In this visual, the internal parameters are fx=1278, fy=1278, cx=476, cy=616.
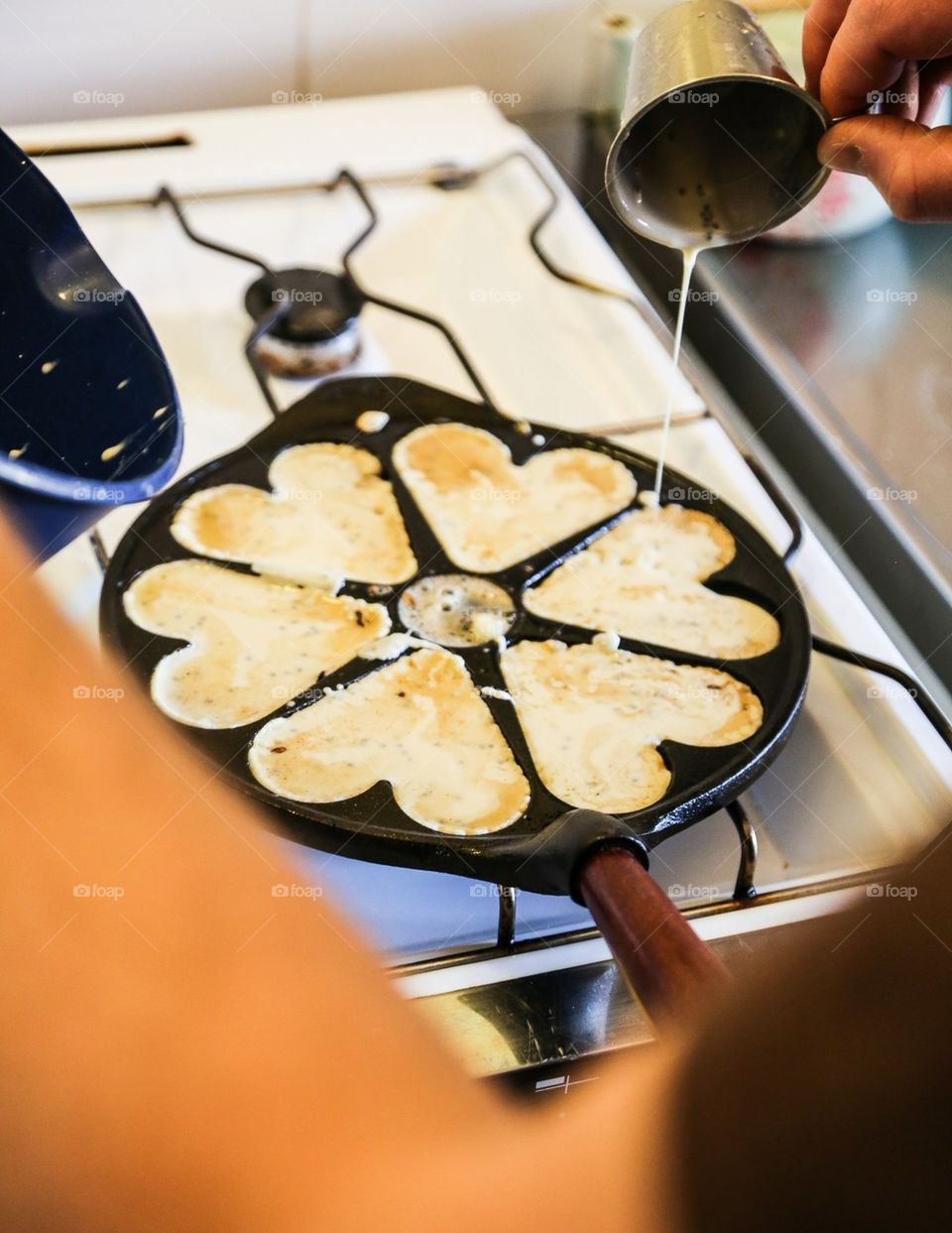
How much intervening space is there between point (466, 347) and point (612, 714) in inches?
19.8

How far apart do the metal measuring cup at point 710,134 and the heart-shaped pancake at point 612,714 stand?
11.8 inches

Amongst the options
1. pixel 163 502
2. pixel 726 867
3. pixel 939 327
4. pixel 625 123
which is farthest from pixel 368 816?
pixel 939 327

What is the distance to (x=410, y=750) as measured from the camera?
85cm

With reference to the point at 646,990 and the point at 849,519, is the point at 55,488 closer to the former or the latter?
the point at 646,990

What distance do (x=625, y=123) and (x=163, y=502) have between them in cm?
45

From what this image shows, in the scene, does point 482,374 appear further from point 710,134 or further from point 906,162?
point 906,162

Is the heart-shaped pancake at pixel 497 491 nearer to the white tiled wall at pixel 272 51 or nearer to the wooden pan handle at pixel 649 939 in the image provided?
the wooden pan handle at pixel 649 939

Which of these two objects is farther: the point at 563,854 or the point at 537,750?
the point at 537,750

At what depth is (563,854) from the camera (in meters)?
0.66

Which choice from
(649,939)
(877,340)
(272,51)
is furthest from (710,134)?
(272,51)

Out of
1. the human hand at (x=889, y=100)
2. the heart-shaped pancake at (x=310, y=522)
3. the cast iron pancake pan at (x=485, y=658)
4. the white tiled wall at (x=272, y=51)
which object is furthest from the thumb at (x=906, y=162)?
the white tiled wall at (x=272, y=51)

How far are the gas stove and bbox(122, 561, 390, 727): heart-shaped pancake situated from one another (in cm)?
7

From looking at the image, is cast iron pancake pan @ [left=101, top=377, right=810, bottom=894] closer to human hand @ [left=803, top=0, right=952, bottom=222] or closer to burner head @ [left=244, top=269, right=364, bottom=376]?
burner head @ [left=244, top=269, right=364, bottom=376]

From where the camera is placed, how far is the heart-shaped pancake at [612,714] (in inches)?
32.8
